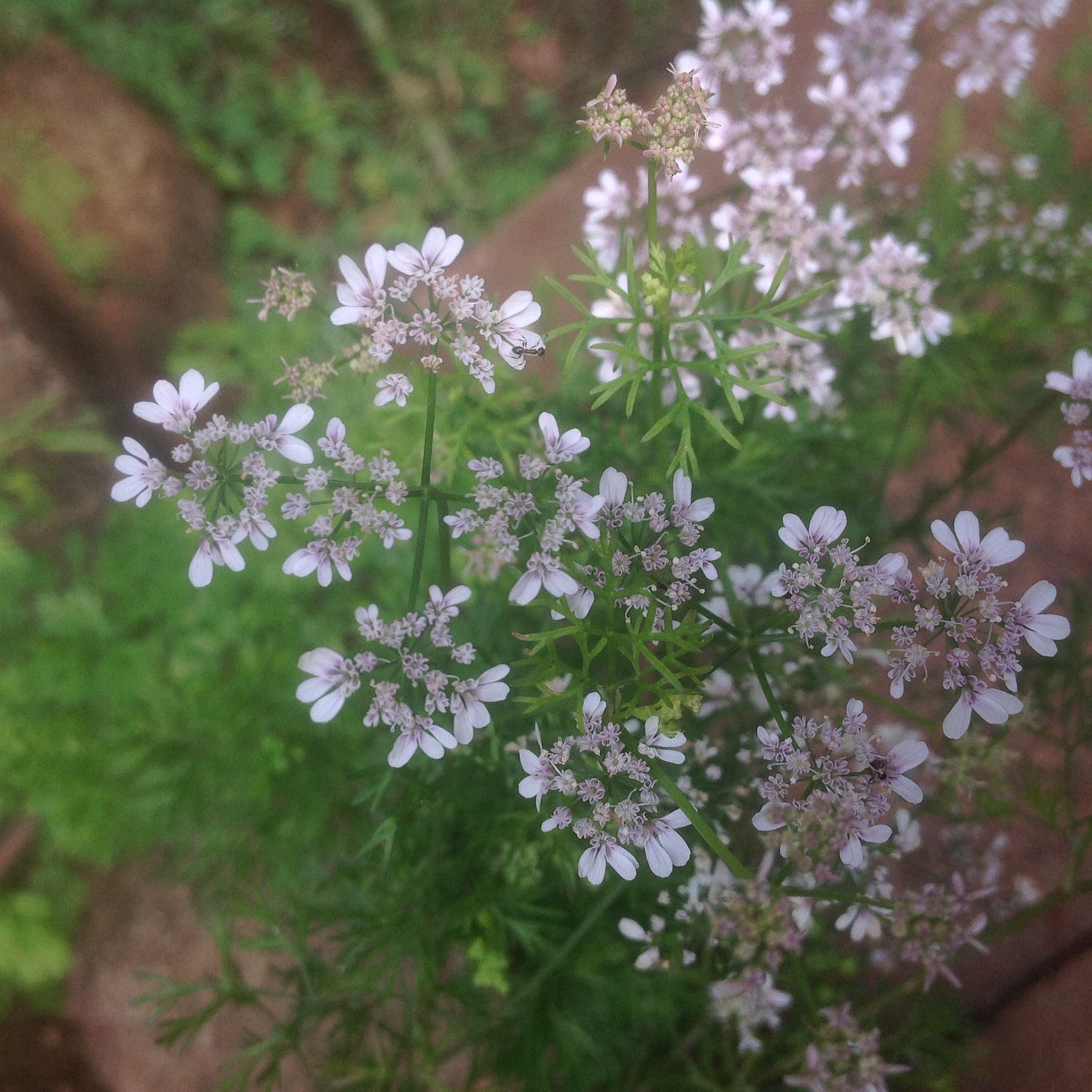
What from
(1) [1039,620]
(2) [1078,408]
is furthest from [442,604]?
(2) [1078,408]

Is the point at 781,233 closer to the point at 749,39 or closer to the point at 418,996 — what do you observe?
the point at 749,39

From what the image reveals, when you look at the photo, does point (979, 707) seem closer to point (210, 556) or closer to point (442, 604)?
point (442, 604)

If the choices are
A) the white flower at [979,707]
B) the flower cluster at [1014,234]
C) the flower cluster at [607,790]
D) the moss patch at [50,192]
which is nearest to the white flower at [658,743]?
the flower cluster at [607,790]

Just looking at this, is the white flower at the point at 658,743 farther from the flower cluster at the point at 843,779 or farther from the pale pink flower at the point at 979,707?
the pale pink flower at the point at 979,707

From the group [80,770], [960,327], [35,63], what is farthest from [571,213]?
[80,770]

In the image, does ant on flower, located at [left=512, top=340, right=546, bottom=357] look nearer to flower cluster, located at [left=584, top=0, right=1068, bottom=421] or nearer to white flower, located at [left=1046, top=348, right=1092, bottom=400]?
flower cluster, located at [left=584, top=0, right=1068, bottom=421]

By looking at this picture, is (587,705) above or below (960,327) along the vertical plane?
below
